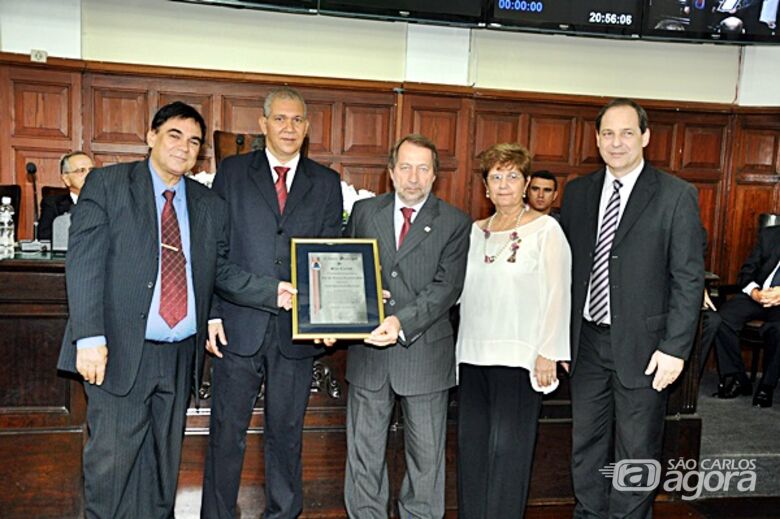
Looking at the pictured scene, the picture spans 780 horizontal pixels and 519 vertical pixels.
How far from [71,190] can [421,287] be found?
2651 mm

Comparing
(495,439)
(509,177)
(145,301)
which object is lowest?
(495,439)

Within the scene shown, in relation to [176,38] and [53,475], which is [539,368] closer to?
[53,475]

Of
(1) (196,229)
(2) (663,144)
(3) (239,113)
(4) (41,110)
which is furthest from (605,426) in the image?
(4) (41,110)

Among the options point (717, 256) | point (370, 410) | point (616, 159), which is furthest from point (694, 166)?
point (370, 410)

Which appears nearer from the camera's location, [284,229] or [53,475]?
[284,229]

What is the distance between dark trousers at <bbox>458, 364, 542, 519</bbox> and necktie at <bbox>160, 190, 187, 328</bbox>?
1.10m

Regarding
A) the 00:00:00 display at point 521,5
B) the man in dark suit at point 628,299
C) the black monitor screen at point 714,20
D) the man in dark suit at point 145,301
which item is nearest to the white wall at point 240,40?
the 00:00:00 display at point 521,5

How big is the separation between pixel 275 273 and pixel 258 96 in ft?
12.0

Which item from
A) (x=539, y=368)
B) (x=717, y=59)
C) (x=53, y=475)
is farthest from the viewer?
(x=717, y=59)

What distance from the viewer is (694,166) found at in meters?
6.77

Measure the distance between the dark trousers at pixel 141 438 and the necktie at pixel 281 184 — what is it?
0.62m

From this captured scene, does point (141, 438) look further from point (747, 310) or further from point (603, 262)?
point (747, 310)

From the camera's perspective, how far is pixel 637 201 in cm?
279
